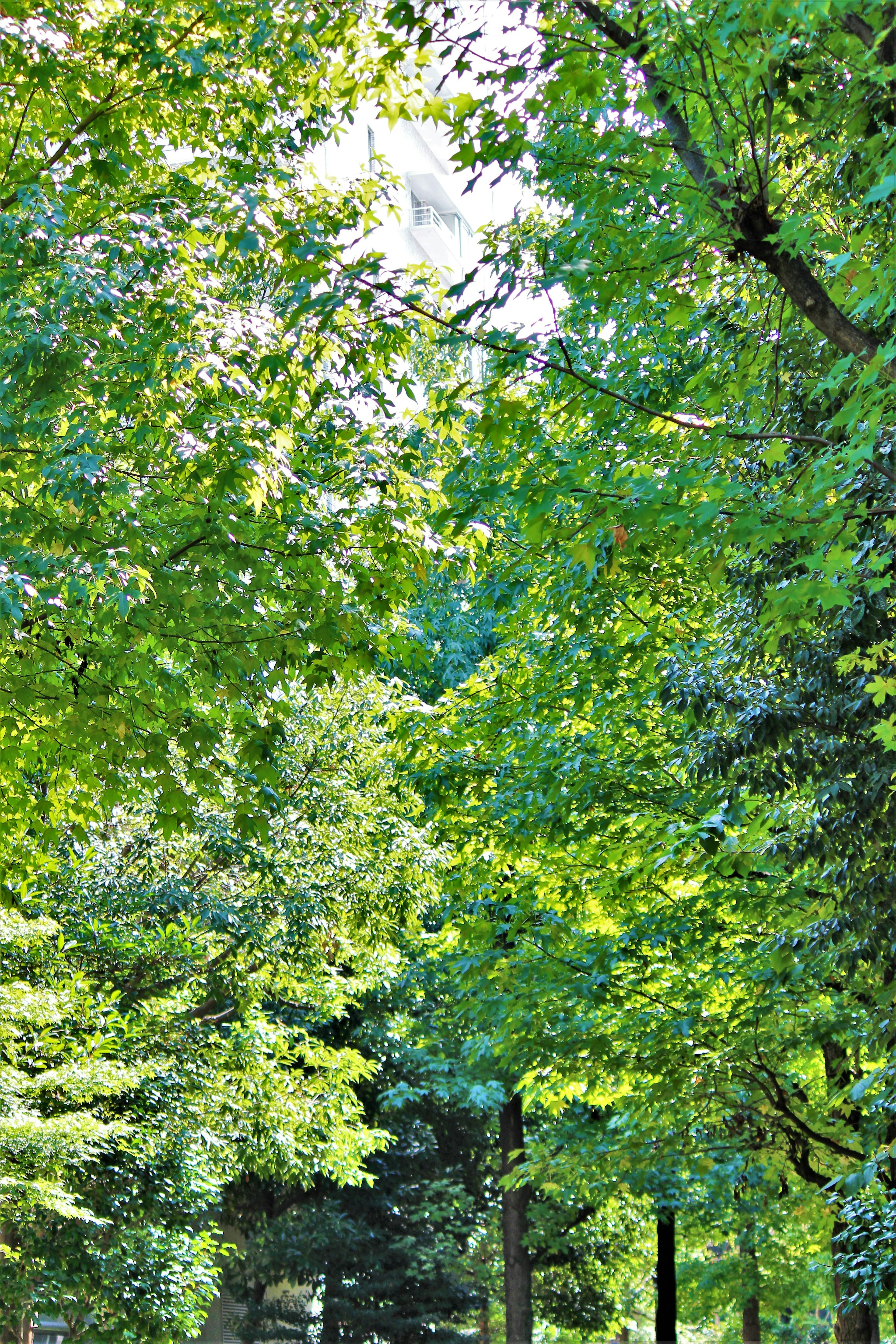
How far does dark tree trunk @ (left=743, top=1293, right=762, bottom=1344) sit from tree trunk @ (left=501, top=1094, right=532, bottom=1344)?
6.01 metres

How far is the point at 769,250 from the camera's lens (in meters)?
5.12

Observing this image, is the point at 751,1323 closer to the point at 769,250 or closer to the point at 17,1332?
the point at 17,1332

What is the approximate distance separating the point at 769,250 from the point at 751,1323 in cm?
2501

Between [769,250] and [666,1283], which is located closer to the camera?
[769,250]

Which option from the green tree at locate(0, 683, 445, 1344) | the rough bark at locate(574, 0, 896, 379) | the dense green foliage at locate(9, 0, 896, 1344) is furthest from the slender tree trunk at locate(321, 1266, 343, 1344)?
the rough bark at locate(574, 0, 896, 379)

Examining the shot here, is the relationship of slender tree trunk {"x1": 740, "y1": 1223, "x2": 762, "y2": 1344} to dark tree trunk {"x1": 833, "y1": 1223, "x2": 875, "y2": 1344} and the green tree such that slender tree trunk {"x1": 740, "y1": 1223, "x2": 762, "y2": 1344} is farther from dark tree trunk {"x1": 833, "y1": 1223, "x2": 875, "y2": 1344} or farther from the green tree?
the green tree

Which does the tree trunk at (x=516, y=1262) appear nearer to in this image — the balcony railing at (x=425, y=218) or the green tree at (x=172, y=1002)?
the green tree at (x=172, y=1002)

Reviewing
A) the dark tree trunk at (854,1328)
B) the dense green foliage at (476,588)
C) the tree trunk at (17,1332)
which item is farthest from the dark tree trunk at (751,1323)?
the tree trunk at (17,1332)

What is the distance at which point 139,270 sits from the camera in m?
6.59

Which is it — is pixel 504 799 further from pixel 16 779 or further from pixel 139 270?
pixel 139 270

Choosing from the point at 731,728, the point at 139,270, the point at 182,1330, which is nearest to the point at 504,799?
the point at 731,728

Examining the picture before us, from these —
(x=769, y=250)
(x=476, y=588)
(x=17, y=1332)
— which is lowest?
(x=17, y=1332)

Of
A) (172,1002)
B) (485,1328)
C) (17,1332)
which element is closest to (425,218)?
(485,1328)

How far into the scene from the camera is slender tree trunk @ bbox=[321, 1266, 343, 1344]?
21.8 m
